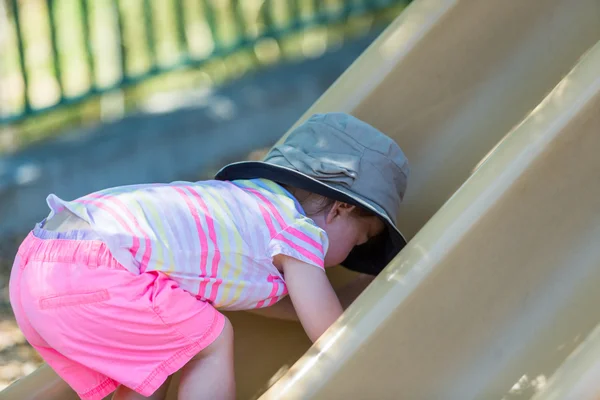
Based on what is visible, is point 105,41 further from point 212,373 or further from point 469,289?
point 469,289

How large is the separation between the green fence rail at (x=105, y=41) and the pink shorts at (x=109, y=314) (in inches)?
88.6

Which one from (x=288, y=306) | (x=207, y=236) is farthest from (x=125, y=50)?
(x=207, y=236)

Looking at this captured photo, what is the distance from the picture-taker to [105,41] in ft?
14.3

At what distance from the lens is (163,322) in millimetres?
2043

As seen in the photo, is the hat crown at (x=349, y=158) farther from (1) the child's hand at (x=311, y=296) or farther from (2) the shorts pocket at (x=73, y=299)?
(2) the shorts pocket at (x=73, y=299)

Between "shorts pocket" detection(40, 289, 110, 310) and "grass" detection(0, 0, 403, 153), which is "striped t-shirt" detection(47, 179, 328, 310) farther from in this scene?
"grass" detection(0, 0, 403, 153)

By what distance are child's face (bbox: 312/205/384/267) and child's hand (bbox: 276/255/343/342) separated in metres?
0.18

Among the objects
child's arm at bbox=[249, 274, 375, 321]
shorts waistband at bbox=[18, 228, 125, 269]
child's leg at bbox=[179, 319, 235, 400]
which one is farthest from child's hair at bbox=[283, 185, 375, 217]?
shorts waistband at bbox=[18, 228, 125, 269]

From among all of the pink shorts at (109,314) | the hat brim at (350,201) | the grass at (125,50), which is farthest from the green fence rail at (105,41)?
the pink shorts at (109,314)

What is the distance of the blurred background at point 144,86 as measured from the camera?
13.5 feet

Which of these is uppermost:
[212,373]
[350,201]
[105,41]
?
[350,201]

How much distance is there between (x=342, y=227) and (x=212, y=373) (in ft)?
1.68

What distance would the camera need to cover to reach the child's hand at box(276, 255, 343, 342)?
2117 mm

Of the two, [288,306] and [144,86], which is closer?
[288,306]
